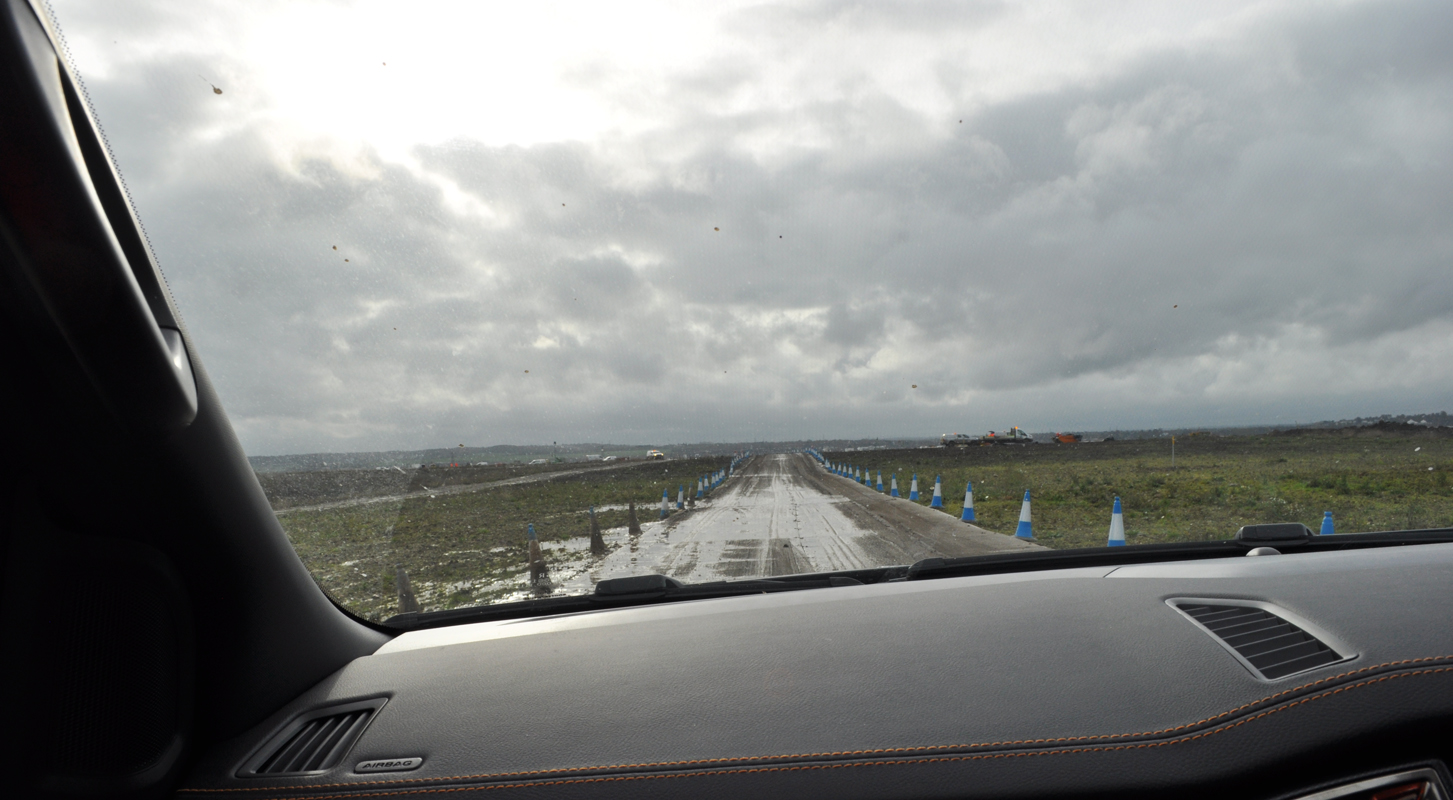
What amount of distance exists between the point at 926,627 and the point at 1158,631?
638 mm

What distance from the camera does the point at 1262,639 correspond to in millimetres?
1889

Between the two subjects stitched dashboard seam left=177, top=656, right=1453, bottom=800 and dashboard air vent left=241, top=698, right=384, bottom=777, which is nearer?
stitched dashboard seam left=177, top=656, right=1453, bottom=800

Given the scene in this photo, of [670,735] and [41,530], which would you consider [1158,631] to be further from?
[41,530]

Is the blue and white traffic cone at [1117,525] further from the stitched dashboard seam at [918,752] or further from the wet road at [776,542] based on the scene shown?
the stitched dashboard seam at [918,752]

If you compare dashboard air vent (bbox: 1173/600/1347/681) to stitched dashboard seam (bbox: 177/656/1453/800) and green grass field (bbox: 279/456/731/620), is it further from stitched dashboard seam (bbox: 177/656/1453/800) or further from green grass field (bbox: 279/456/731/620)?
green grass field (bbox: 279/456/731/620)

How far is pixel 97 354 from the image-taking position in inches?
63.6

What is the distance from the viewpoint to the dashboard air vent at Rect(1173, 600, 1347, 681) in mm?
1740

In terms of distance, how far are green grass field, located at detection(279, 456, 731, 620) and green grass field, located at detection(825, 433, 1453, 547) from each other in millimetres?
3704

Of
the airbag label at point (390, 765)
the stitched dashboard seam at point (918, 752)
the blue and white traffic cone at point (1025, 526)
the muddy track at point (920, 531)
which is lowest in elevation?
the muddy track at point (920, 531)

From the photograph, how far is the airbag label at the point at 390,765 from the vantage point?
5.94 ft

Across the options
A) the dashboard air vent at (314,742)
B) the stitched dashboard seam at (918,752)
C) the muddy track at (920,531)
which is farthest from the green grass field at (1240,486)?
the dashboard air vent at (314,742)

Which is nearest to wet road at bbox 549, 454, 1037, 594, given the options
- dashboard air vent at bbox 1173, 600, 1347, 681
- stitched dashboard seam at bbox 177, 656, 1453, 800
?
stitched dashboard seam at bbox 177, 656, 1453, 800

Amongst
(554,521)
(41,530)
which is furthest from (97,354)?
(554,521)

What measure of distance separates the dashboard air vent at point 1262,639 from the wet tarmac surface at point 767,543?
209 centimetres
